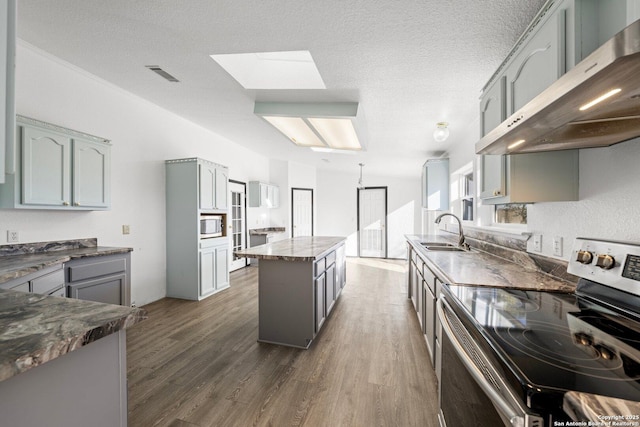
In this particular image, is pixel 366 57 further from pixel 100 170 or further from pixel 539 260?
pixel 100 170

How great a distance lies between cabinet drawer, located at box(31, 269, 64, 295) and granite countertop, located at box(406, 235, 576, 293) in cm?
280

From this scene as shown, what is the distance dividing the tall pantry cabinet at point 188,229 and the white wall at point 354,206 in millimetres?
4259

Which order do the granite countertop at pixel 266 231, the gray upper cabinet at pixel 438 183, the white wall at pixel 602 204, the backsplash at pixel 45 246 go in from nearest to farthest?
the white wall at pixel 602 204, the backsplash at pixel 45 246, the gray upper cabinet at pixel 438 183, the granite countertop at pixel 266 231

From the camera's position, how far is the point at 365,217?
25.5ft

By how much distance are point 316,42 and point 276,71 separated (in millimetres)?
919

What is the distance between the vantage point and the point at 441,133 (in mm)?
2908

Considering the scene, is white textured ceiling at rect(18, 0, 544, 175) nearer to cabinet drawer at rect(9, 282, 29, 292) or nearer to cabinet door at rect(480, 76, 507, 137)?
cabinet door at rect(480, 76, 507, 137)

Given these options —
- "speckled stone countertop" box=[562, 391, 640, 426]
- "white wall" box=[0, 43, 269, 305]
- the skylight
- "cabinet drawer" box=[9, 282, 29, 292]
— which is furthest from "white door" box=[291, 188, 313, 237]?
"speckled stone countertop" box=[562, 391, 640, 426]

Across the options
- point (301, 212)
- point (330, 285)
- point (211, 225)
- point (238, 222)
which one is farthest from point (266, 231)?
point (330, 285)

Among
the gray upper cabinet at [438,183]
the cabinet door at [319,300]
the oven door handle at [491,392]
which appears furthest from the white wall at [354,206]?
the oven door handle at [491,392]

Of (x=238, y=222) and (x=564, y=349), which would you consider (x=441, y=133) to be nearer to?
Answer: (x=564, y=349)

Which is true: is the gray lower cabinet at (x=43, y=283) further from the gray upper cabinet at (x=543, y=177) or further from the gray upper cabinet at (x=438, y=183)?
the gray upper cabinet at (x=438, y=183)

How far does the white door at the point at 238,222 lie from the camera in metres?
5.66

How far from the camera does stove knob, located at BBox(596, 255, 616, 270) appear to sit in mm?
1126
